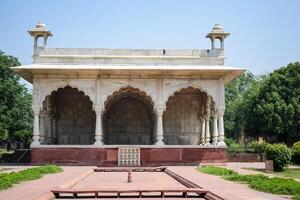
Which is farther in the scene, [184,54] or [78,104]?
[78,104]

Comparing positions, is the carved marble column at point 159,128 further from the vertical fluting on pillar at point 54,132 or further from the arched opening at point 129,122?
the vertical fluting on pillar at point 54,132

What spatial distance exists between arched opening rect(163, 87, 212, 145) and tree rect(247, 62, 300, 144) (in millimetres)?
13407

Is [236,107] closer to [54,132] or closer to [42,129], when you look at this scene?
[54,132]

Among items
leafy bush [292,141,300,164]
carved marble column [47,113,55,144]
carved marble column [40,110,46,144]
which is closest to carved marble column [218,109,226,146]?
leafy bush [292,141,300,164]

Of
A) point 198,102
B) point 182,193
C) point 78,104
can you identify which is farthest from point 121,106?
point 182,193

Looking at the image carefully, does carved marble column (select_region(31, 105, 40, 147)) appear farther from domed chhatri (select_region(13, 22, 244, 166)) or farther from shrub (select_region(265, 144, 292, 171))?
shrub (select_region(265, 144, 292, 171))

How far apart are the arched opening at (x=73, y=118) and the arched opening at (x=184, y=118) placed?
4.02 meters

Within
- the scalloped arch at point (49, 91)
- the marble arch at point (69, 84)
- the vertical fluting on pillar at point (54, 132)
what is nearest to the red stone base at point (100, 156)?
the scalloped arch at point (49, 91)

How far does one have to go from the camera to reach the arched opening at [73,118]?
888 inches

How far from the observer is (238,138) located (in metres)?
56.2

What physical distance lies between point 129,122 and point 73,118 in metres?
2.98

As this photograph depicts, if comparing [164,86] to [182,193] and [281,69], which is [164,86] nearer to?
[182,193]

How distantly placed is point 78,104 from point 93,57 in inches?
157

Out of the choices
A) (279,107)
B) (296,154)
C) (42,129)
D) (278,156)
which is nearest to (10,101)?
(42,129)
